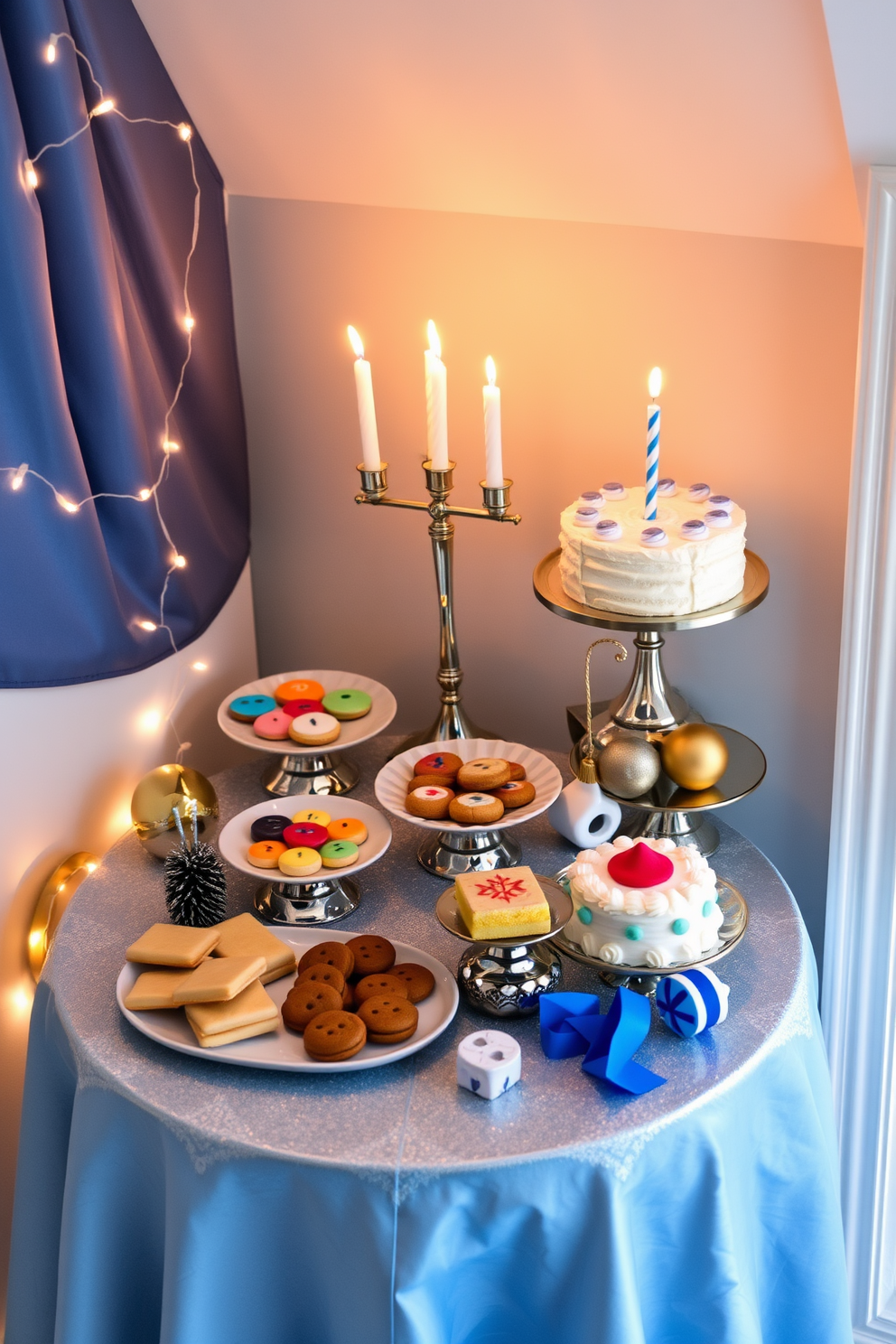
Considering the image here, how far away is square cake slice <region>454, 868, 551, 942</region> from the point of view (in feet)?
3.57

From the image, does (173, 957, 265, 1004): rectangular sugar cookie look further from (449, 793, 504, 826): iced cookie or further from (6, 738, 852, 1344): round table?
(449, 793, 504, 826): iced cookie

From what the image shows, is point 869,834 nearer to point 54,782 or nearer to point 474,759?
point 474,759

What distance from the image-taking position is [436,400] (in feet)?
4.33

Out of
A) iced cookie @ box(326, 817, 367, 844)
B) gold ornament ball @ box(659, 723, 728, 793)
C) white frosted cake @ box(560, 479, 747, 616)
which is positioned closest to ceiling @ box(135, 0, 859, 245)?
white frosted cake @ box(560, 479, 747, 616)

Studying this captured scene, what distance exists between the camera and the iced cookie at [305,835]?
128 cm

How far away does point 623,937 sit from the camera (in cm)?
110

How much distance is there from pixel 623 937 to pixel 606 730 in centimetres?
32

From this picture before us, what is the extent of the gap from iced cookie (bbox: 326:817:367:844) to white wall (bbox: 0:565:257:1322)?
342 mm

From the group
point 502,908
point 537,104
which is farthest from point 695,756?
point 537,104

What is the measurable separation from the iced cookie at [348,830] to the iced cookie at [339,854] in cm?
2

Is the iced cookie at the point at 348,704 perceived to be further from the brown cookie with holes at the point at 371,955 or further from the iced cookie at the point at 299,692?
the brown cookie with holes at the point at 371,955

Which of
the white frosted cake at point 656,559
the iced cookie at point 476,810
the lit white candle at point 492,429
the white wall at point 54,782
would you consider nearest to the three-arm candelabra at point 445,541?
the lit white candle at point 492,429

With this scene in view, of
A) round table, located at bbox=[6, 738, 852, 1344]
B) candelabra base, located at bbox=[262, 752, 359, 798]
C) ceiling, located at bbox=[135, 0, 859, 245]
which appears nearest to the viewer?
round table, located at bbox=[6, 738, 852, 1344]

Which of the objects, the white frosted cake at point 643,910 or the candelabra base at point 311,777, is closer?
the white frosted cake at point 643,910
